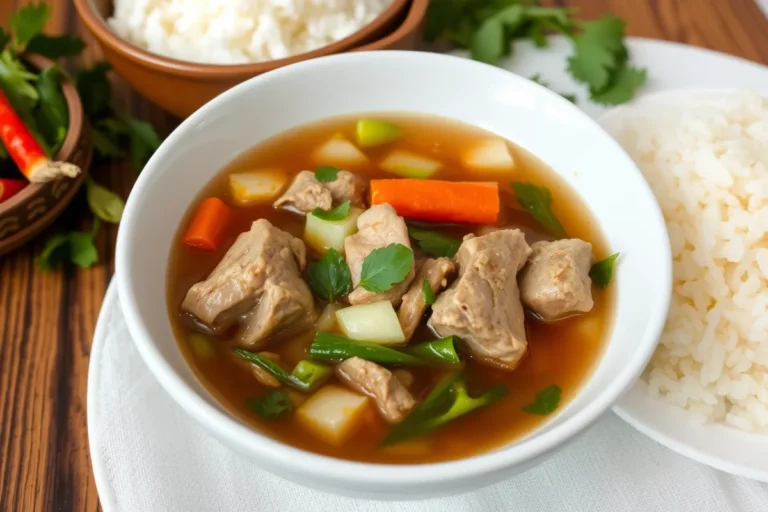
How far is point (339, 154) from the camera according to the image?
82.5 inches

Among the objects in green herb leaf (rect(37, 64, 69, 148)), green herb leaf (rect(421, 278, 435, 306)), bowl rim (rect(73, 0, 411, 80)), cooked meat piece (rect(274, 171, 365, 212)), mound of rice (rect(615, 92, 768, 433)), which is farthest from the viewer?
green herb leaf (rect(37, 64, 69, 148))

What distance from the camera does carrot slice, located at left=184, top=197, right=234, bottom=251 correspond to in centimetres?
181

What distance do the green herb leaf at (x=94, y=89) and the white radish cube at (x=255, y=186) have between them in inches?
35.0

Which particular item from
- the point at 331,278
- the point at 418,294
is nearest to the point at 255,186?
the point at 331,278

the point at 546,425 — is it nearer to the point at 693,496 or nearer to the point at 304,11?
the point at 693,496

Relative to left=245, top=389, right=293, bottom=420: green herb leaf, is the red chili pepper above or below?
above

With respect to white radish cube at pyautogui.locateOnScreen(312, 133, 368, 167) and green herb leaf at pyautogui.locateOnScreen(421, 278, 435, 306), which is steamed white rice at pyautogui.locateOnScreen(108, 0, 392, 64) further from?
green herb leaf at pyautogui.locateOnScreen(421, 278, 435, 306)

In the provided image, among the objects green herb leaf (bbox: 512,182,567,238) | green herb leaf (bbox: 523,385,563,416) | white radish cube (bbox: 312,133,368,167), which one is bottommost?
green herb leaf (bbox: 523,385,563,416)

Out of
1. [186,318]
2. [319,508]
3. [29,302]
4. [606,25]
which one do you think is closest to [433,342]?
[319,508]

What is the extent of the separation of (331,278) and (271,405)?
36 centimetres

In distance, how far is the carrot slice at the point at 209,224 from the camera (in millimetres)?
1810

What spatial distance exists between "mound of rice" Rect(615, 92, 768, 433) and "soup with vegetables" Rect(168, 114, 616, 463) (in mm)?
269

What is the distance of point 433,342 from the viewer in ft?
5.36

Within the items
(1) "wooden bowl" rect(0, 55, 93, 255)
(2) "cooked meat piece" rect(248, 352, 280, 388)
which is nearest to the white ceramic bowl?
(2) "cooked meat piece" rect(248, 352, 280, 388)
